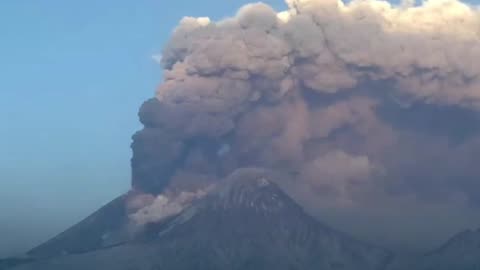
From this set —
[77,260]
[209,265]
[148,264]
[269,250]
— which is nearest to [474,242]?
[269,250]

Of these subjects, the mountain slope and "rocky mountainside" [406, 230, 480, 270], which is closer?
"rocky mountainside" [406, 230, 480, 270]

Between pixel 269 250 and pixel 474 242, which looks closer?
pixel 269 250

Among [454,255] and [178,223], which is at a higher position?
[178,223]

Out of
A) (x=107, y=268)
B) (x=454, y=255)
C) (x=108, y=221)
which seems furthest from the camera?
(x=454, y=255)

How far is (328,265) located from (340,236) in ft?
12.9

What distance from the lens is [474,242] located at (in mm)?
104438

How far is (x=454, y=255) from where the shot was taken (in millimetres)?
100250

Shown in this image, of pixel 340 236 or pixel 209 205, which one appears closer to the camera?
pixel 209 205

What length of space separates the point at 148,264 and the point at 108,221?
23.8ft

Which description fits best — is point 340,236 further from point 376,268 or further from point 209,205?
point 209,205

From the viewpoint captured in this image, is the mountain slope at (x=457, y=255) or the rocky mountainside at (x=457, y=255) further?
the mountain slope at (x=457, y=255)

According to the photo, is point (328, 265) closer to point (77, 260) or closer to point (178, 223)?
point (178, 223)

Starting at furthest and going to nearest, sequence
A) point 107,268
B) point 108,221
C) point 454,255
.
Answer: point 454,255, point 108,221, point 107,268

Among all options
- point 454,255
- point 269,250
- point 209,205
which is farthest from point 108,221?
point 454,255
